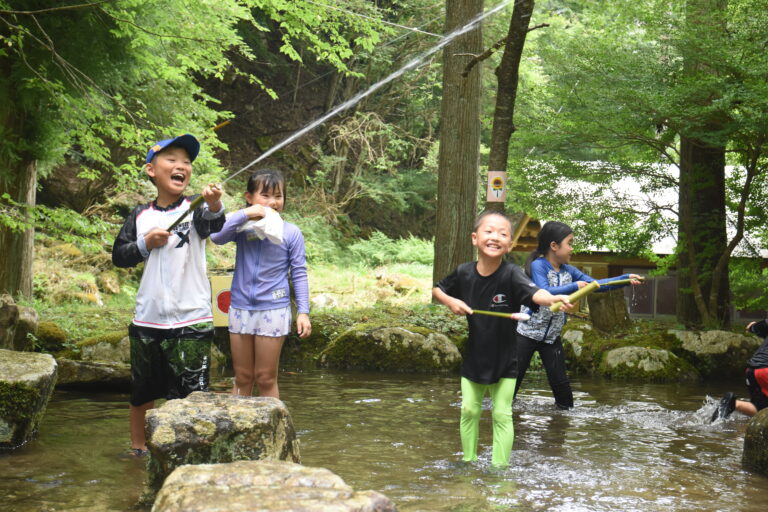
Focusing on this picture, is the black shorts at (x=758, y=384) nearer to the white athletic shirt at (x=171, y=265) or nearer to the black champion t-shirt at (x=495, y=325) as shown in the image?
the black champion t-shirt at (x=495, y=325)

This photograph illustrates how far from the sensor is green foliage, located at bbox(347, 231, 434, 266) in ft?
92.4

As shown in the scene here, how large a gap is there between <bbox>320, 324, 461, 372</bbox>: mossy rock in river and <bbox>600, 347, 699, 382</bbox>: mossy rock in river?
7.13ft

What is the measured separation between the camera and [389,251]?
28.9 meters

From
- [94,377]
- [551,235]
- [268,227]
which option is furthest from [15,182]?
[551,235]

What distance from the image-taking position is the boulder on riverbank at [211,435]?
12.4 feet

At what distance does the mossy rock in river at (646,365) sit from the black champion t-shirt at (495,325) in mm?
6131

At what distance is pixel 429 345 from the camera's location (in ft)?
34.8

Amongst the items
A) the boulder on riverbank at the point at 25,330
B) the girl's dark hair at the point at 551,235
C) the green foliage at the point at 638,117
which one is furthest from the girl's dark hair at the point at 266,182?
the green foliage at the point at 638,117

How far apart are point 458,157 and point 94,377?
24.8 feet

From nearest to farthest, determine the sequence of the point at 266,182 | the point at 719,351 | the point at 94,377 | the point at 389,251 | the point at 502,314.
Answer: the point at 502,314 → the point at 266,182 → the point at 94,377 → the point at 719,351 → the point at 389,251

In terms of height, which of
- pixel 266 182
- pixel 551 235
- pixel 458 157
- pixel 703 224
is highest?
pixel 458 157

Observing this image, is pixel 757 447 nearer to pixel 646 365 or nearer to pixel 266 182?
pixel 266 182

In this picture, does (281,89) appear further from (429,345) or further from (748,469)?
(748,469)

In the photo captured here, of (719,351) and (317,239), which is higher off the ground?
(317,239)
